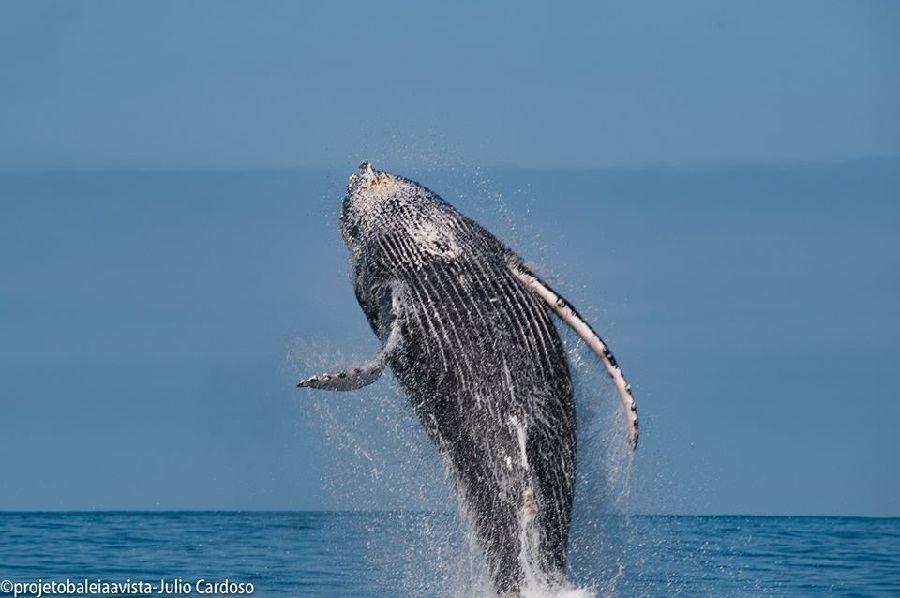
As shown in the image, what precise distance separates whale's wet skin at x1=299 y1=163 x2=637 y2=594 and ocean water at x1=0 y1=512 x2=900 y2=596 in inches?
31.6

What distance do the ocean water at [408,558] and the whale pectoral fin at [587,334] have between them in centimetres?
152

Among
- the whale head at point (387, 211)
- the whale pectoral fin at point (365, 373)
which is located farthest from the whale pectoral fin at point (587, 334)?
the whale pectoral fin at point (365, 373)

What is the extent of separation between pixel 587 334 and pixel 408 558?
12.1 ft

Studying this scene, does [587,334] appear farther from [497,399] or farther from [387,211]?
[387,211]

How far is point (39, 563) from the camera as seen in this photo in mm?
24656

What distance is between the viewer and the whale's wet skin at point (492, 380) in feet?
44.3

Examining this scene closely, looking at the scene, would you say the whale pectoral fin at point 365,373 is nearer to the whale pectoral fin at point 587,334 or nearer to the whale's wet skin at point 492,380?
the whale's wet skin at point 492,380

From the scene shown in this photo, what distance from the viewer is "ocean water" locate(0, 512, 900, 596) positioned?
1495cm

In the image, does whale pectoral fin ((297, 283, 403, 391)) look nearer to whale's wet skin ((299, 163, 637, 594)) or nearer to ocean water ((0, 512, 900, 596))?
whale's wet skin ((299, 163, 637, 594))

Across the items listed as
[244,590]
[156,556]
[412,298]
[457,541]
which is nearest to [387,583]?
[244,590]

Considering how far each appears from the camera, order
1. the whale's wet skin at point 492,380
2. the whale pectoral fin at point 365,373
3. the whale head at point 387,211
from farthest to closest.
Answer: the whale head at point 387,211, the whale's wet skin at point 492,380, the whale pectoral fin at point 365,373

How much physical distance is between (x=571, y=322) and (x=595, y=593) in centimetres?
299

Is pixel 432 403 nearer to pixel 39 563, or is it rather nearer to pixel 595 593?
pixel 595 593

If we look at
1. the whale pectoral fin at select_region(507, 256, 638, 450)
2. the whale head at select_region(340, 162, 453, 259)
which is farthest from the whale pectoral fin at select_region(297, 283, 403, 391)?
the whale pectoral fin at select_region(507, 256, 638, 450)
